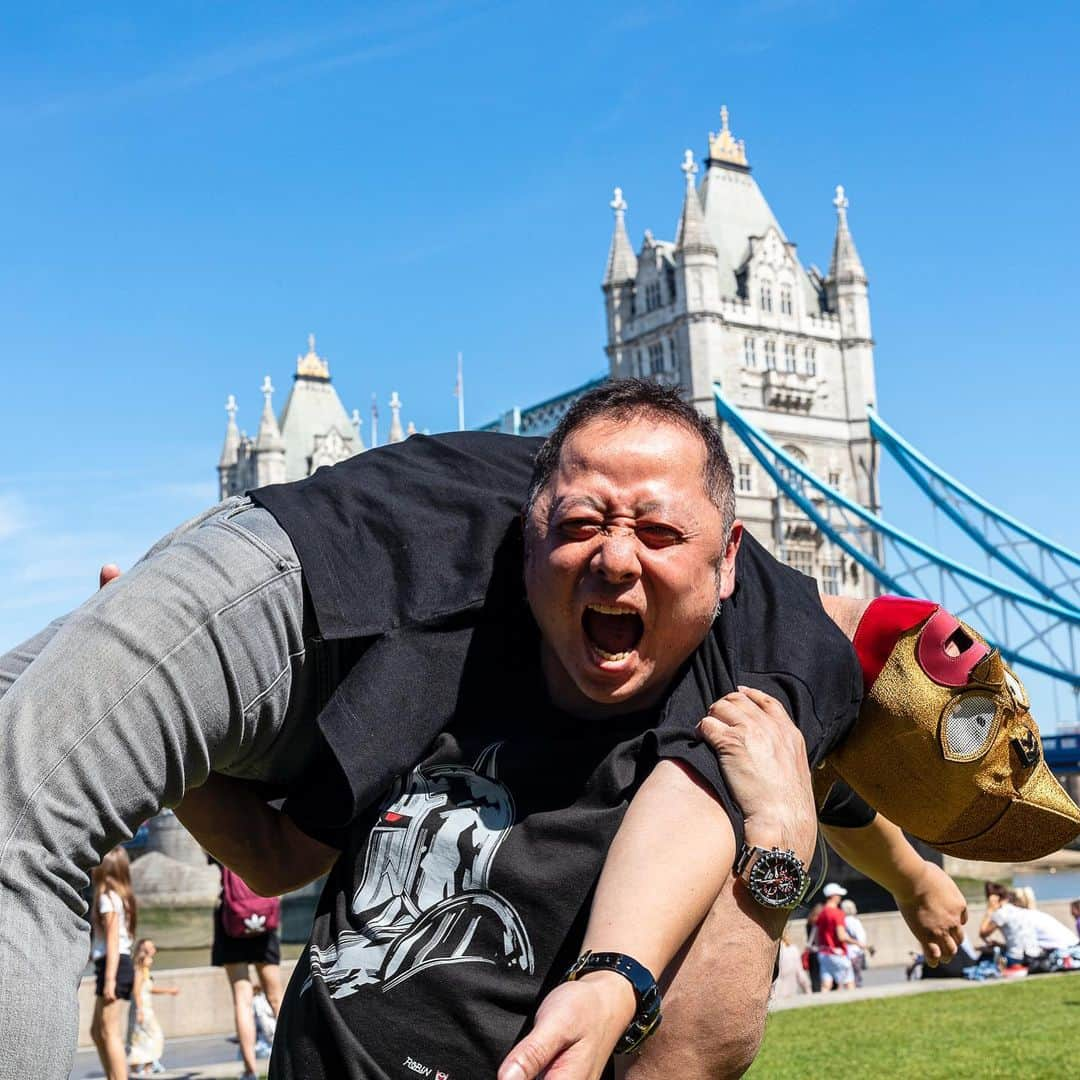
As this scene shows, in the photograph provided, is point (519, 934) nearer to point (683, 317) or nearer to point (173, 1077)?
point (173, 1077)

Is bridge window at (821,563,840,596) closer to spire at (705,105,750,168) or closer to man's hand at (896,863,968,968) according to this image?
spire at (705,105,750,168)

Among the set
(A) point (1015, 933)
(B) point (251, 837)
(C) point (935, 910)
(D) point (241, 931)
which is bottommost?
(A) point (1015, 933)

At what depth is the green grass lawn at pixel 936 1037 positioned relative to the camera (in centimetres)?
488

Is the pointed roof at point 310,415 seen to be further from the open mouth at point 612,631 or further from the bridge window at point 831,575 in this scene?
the open mouth at point 612,631

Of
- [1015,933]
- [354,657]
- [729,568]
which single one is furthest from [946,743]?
[1015,933]

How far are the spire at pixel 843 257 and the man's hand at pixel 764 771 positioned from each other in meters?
53.0

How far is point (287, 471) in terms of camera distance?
6875 cm

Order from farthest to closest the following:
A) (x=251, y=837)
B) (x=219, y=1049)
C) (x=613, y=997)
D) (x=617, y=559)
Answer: (x=219, y=1049) → (x=251, y=837) → (x=617, y=559) → (x=613, y=997)

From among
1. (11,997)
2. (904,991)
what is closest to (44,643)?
(11,997)

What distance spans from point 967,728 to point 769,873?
0.52m

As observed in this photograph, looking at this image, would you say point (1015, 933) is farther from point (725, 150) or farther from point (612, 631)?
point (725, 150)

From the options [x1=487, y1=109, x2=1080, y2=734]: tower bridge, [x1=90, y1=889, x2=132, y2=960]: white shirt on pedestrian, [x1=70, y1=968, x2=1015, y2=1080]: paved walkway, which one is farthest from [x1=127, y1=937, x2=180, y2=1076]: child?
[x1=487, y1=109, x2=1080, y2=734]: tower bridge

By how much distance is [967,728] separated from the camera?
204cm

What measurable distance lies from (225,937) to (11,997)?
5969mm
